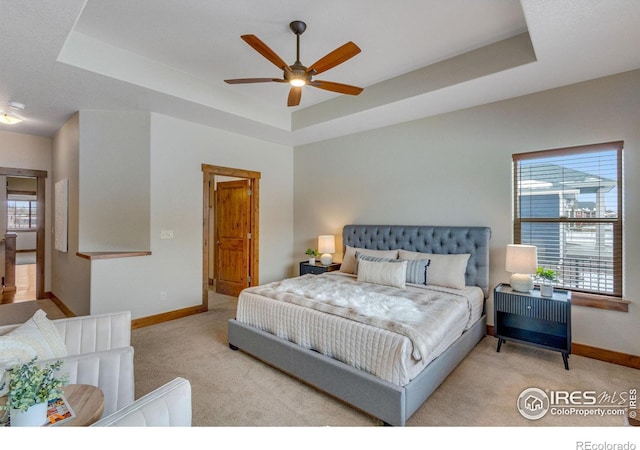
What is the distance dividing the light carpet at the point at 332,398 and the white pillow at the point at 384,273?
1009 mm

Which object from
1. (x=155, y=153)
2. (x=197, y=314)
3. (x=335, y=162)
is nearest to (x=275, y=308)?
(x=197, y=314)

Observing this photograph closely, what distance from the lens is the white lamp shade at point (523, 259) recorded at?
2.99 metres

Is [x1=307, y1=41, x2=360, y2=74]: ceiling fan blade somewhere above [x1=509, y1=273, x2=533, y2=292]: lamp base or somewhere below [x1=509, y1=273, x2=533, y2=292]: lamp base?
above

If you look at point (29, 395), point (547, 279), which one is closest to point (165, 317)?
point (29, 395)

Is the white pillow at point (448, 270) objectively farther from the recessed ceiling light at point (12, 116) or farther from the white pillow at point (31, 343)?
the recessed ceiling light at point (12, 116)

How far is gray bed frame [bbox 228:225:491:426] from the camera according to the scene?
1.95 m

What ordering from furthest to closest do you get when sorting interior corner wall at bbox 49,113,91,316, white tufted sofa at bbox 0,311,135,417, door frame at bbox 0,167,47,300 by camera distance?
door frame at bbox 0,167,47,300 → interior corner wall at bbox 49,113,91,316 → white tufted sofa at bbox 0,311,135,417

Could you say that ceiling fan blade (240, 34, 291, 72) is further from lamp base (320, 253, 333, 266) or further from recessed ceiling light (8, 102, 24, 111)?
recessed ceiling light (8, 102, 24, 111)

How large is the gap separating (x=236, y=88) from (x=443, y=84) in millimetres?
2528

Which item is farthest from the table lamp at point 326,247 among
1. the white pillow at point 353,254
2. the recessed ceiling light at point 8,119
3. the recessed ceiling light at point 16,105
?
the recessed ceiling light at point 8,119

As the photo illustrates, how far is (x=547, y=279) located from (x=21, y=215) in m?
14.2

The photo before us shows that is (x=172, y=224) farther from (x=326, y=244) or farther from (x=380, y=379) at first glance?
(x=380, y=379)

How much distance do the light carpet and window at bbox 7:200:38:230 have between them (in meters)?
10.2

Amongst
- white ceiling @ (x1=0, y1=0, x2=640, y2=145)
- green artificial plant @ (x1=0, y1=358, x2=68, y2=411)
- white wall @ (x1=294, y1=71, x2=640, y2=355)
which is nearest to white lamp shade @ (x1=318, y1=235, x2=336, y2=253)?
white wall @ (x1=294, y1=71, x2=640, y2=355)
